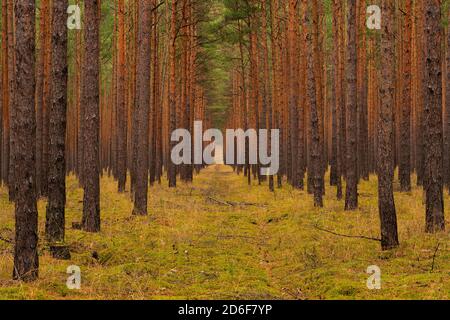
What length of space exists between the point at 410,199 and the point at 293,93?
24.1ft

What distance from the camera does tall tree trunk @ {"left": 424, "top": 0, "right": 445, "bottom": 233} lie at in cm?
1020

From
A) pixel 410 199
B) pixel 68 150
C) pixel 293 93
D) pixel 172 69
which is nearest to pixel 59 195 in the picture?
pixel 410 199

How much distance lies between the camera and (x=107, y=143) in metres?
40.0

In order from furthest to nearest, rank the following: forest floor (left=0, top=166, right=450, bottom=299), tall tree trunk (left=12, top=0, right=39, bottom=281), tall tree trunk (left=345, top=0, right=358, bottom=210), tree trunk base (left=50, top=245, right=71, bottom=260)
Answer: tall tree trunk (left=345, top=0, right=358, bottom=210) < tree trunk base (left=50, top=245, right=71, bottom=260) < forest floor (left=0, top=166, right=450, bottom=299) < tall tree trunk (left=12, top=0, right=39, bottom=281)

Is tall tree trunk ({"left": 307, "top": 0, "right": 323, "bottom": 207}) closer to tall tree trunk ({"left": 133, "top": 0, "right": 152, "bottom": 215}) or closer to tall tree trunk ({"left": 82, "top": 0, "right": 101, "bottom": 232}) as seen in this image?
tall tree trunk ({"left": 133, "top": 0, "right": 152, "bottom": 215})

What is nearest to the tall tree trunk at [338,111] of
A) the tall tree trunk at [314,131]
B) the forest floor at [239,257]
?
the tall tree trunk at [314,131]

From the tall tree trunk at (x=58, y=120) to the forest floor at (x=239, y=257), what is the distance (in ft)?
2.18

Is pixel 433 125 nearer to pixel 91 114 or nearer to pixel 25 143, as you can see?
pixel 91 114

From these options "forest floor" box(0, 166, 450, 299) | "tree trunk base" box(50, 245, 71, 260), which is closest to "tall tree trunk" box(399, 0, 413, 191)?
"forest floor" box(0, 166, 450, 299)

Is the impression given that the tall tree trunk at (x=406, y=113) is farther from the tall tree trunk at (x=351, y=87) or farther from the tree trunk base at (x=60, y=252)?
the tree trunk base at (x=60, y=252)

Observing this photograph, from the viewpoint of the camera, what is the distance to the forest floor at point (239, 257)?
22.5ft

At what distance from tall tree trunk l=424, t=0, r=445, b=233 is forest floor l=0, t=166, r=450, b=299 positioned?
490 millimetres

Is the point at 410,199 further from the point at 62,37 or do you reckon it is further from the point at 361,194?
the point at 62,37
